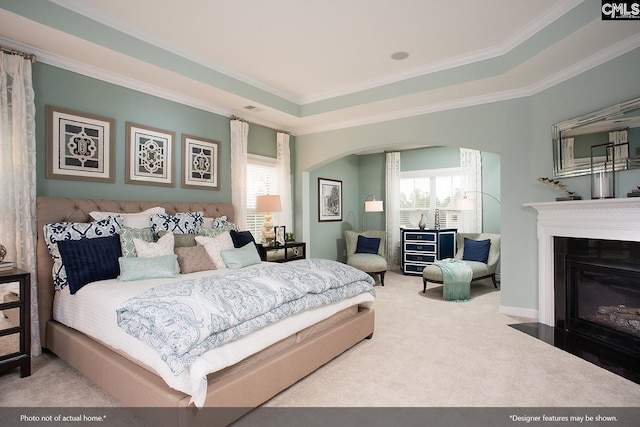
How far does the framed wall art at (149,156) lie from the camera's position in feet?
12.2

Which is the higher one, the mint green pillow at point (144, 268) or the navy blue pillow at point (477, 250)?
the mint green pillow at point (144, 268)

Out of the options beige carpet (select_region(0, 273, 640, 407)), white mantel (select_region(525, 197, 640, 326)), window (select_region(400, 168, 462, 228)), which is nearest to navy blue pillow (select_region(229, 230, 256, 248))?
beige carpet (select_region(0, 273, 640, 407))

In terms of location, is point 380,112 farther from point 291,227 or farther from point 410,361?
point 410,361

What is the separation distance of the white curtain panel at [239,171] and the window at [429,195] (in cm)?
383

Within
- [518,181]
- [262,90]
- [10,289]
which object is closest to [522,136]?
[518,181]

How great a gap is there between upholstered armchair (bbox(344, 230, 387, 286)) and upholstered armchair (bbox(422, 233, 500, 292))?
2.60ft

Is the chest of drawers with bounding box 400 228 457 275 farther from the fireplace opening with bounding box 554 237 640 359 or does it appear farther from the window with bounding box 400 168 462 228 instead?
the fireplace opening with bounding box 554 237 640 359

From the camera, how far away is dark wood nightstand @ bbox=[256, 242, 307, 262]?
15.7 feet

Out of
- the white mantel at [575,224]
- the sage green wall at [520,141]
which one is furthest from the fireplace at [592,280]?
the sage green wall at [520,141]

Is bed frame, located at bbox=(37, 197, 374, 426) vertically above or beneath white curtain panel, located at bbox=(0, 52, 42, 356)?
beneath

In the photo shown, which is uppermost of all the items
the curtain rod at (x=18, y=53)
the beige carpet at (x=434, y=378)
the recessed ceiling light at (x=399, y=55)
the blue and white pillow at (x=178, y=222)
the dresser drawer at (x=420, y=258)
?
the recessed ceiling light at (x=399, y=55)

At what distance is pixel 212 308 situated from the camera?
1.92 meters

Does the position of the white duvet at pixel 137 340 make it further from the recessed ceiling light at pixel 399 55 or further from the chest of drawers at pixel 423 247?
the chest of drawers at pixel 423 247

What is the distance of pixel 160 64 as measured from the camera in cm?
342
